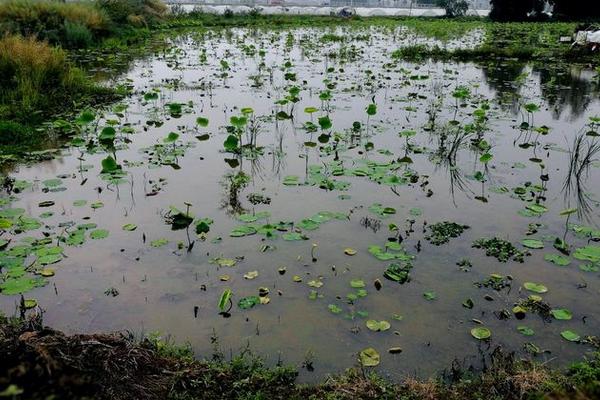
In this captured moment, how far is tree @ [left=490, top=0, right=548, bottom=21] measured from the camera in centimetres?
3319

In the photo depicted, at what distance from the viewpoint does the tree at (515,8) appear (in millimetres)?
33188

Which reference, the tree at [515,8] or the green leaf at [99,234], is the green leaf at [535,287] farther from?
the tree at [515,8]

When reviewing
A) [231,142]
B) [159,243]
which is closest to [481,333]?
[159,243]

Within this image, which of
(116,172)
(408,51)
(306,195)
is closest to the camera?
(306,195)

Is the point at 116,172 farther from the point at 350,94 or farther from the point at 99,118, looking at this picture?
the point at 350,94

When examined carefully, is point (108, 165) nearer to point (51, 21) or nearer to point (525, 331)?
point (525, 331)

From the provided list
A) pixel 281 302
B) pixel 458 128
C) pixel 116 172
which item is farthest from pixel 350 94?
pixel 281 302

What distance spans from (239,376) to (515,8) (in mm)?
37241

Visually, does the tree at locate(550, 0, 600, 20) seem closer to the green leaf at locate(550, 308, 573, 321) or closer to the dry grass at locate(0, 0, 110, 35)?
the dry grass at locate(0, 0, 110, 35)

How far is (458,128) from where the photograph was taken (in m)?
7.27

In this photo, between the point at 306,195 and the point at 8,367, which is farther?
the point at 306,195

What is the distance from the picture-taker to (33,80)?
8.46 m

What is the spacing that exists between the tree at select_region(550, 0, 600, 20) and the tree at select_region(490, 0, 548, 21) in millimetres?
1305

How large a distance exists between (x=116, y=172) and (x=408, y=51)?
39.7 ft
